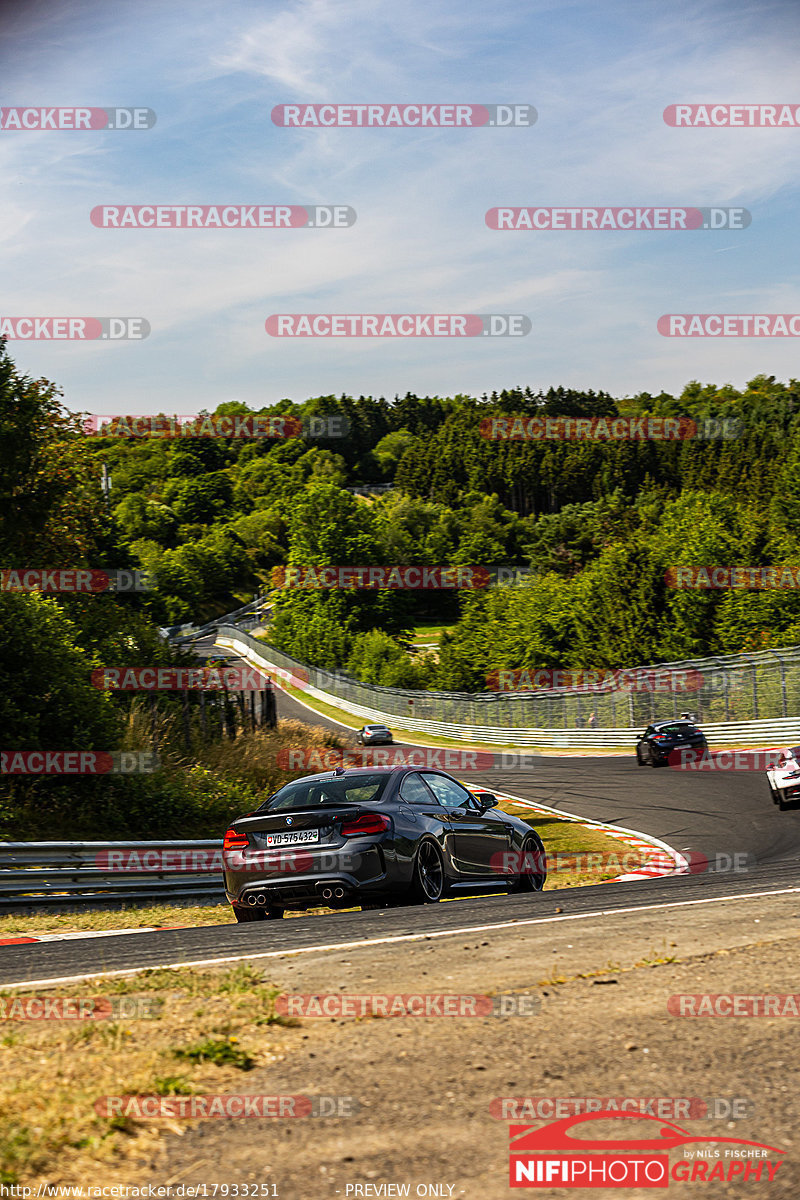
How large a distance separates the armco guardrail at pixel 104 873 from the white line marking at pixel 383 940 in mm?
5483

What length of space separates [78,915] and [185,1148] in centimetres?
896

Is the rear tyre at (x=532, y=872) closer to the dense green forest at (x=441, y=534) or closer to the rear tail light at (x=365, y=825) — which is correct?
the rear tail light at (x=365, y=825)

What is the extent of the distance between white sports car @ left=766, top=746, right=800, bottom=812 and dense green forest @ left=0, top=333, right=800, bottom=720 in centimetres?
1203

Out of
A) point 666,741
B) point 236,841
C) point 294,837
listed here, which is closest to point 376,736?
point 666,741

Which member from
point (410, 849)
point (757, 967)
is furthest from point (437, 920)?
point (757, 967)

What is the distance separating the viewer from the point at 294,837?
991 centimetres

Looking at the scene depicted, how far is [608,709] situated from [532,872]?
33.0 metres

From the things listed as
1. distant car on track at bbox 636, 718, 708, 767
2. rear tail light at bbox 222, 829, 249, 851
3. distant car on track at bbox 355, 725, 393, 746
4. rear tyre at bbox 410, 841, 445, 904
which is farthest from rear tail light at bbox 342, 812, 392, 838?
distant car on track at bbox 355, 725, 393, 746

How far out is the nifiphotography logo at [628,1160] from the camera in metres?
3.58

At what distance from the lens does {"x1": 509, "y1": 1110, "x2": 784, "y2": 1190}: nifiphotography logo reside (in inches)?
141

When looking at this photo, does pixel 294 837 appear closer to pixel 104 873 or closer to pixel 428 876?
pixel 428 876

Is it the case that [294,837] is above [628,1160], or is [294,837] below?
below

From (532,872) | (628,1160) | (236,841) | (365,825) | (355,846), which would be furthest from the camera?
(532,872)

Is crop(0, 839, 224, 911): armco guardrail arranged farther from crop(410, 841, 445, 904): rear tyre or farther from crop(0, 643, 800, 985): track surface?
crop(410, 841, 445, 904): rear tyre
